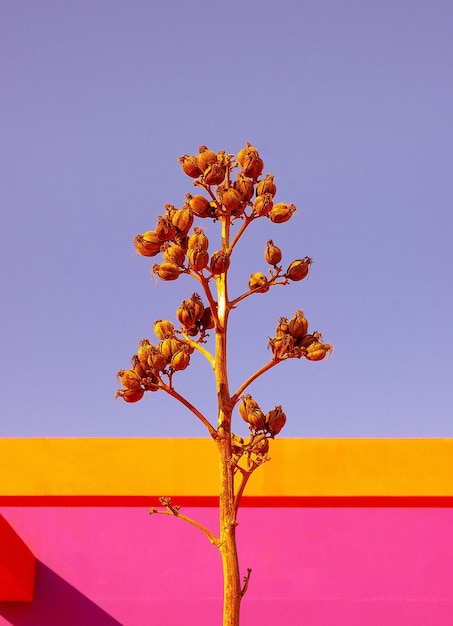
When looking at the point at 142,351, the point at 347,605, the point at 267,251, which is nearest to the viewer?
the point at 142,351

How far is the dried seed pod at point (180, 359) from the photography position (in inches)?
124

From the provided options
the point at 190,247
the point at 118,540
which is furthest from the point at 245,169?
the point at 118,540

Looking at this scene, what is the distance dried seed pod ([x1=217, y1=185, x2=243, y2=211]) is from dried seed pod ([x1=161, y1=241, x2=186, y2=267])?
270 mm

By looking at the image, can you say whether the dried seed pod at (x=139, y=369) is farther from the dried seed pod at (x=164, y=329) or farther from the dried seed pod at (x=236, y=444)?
the dried seed pod at (x=236, y=444)

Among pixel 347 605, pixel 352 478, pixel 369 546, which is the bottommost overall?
pixel 347 605

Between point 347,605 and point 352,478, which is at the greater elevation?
point 352,478

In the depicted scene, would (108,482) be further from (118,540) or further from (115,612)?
(115,612)

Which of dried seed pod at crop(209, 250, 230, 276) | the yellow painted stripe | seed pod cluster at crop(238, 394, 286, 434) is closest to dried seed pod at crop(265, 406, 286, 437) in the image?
seed pod cluster at crop(238, 394, 286, 434)

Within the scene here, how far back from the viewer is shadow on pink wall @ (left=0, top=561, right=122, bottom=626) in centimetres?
647

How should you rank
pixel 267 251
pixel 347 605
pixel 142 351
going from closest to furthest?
pixel 142 351, pixel 267 251, pixel 347 605

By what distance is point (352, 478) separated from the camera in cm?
655

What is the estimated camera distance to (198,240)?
3.22 meters

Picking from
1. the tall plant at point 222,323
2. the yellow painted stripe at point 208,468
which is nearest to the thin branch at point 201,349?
the tall plant at point 222,323

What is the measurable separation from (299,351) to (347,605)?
3847mm
